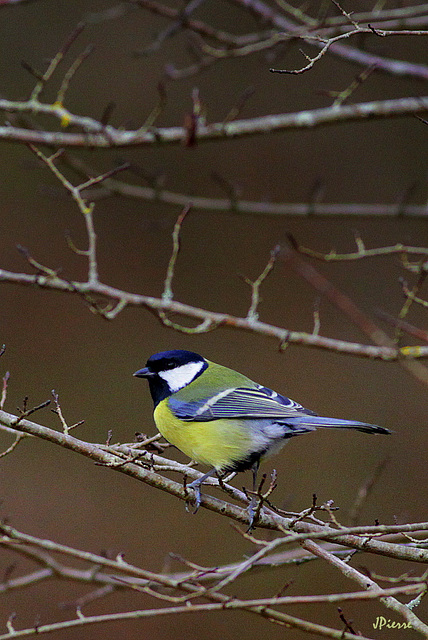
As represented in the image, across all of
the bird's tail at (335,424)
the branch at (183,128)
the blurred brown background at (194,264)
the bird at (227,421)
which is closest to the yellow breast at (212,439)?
the bird at (227,421)

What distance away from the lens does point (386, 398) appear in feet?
13.7

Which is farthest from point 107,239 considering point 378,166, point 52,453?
point 378,166

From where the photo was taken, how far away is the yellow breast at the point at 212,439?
211cm

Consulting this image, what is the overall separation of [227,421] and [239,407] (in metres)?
0.06

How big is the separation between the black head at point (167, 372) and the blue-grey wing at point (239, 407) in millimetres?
101

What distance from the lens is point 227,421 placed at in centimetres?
218

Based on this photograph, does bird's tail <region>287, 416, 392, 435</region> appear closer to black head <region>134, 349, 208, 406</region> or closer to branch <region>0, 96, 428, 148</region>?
black head <region>134, 349, 208, 406</region>

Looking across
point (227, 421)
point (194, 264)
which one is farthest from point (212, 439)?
point (194, 264)

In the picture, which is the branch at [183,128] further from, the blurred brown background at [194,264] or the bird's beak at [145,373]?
the blurred brown background at [194,264]

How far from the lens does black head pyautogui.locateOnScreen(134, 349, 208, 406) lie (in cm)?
241

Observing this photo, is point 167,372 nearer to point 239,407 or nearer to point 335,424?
point 239,407

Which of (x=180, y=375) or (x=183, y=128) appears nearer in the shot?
(x=180, y=375)

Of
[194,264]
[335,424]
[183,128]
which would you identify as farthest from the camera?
[194,264]

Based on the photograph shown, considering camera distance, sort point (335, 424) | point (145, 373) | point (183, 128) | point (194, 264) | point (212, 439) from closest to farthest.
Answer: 1. point (335, 424)
2. point (212, 439)
3. point (145, 373)
4. point (183, 128)
5. point (194, 264)
